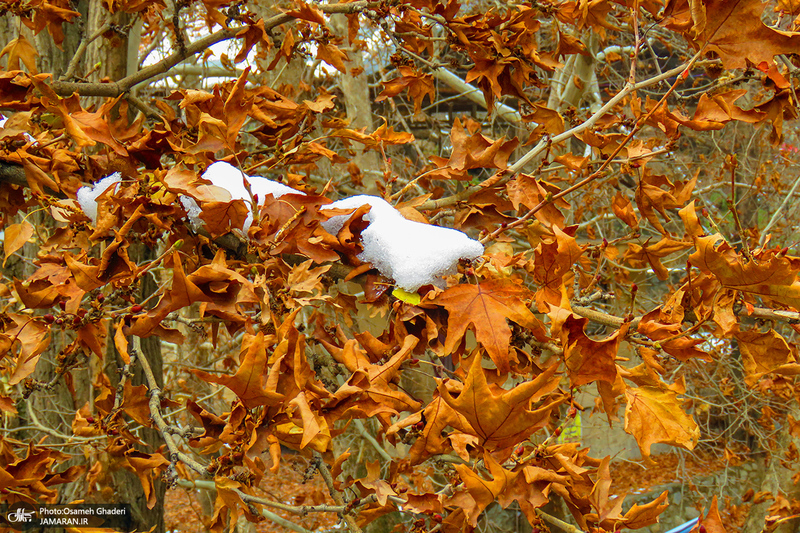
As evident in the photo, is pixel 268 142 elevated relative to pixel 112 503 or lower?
elevated

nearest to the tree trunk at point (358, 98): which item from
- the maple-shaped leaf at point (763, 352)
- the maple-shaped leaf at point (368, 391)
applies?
the maple-shaped leaf at point (368, 391)

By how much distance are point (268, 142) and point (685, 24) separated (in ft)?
3.64

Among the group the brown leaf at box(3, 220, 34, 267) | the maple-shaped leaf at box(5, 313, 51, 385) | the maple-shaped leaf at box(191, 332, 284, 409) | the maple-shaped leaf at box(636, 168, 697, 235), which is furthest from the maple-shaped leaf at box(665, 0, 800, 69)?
the brown leaf at box(3, 220, 34, 267)

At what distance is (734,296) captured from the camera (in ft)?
3.10

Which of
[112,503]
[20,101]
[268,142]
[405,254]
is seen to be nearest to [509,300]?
[405,254]

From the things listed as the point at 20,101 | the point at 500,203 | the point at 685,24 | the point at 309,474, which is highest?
the point at 685,24

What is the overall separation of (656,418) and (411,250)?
54cm

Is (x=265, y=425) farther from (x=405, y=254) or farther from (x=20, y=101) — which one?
(x=20, y=101)

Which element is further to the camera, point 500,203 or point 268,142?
point 268,142

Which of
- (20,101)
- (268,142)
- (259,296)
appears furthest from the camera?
(268,142)

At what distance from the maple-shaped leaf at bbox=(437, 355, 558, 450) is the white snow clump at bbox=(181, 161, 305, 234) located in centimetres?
60

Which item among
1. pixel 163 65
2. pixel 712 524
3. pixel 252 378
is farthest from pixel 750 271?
pixel 163 65

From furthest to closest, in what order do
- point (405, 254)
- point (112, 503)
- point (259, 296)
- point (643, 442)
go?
point (112, 503)
point (405, 254)
point (259, 296)
point (643, 442)

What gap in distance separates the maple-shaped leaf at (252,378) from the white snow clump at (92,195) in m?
0.75
